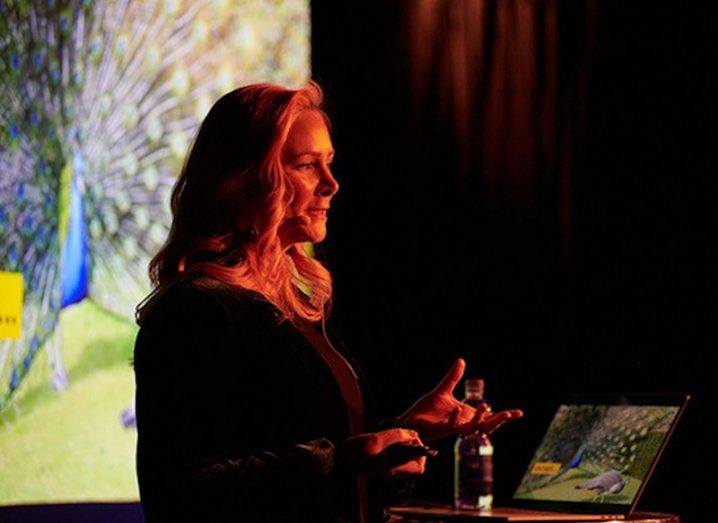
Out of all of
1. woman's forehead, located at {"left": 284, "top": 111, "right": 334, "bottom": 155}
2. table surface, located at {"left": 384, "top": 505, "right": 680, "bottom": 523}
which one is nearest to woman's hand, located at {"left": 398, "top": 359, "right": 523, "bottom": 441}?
woman's forehead, located at {"left": 284, "top": 111, "right": 334, "bottom": 155}

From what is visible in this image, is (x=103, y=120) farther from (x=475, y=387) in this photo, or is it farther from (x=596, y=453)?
(x=596, y=453)

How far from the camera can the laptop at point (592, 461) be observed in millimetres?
2162

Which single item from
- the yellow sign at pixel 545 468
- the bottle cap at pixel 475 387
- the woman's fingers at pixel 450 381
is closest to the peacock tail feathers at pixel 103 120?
the bottle cap at pixel 475 387

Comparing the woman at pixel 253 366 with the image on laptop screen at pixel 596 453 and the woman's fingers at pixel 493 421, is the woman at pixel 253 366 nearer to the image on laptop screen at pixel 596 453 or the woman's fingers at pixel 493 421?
the woman's fingers at pixel 493 421

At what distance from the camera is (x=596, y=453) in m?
2.31

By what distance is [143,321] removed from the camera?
143 centimetres

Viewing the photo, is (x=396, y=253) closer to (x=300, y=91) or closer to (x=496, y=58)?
(x=496, y=58)

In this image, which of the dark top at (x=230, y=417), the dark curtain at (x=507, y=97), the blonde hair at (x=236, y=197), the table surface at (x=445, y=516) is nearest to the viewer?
the dark top at (x=230, y=417)

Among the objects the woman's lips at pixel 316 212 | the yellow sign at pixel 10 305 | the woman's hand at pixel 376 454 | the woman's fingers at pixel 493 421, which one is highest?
the woman's lips at pixel 316 212

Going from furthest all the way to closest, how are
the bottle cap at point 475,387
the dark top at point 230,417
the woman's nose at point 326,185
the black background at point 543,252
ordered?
the bottle cap at point 475,387
the black background at point 543,252
the woman's nose at point 326,185
the dark top at point 230,417

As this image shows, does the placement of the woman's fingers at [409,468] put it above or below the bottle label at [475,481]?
above

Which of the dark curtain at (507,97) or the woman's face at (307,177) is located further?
the dark curtain at (507,97)

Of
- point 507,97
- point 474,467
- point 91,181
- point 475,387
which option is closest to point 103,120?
point 91,181

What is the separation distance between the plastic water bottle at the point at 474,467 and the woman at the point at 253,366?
31.9 inches
